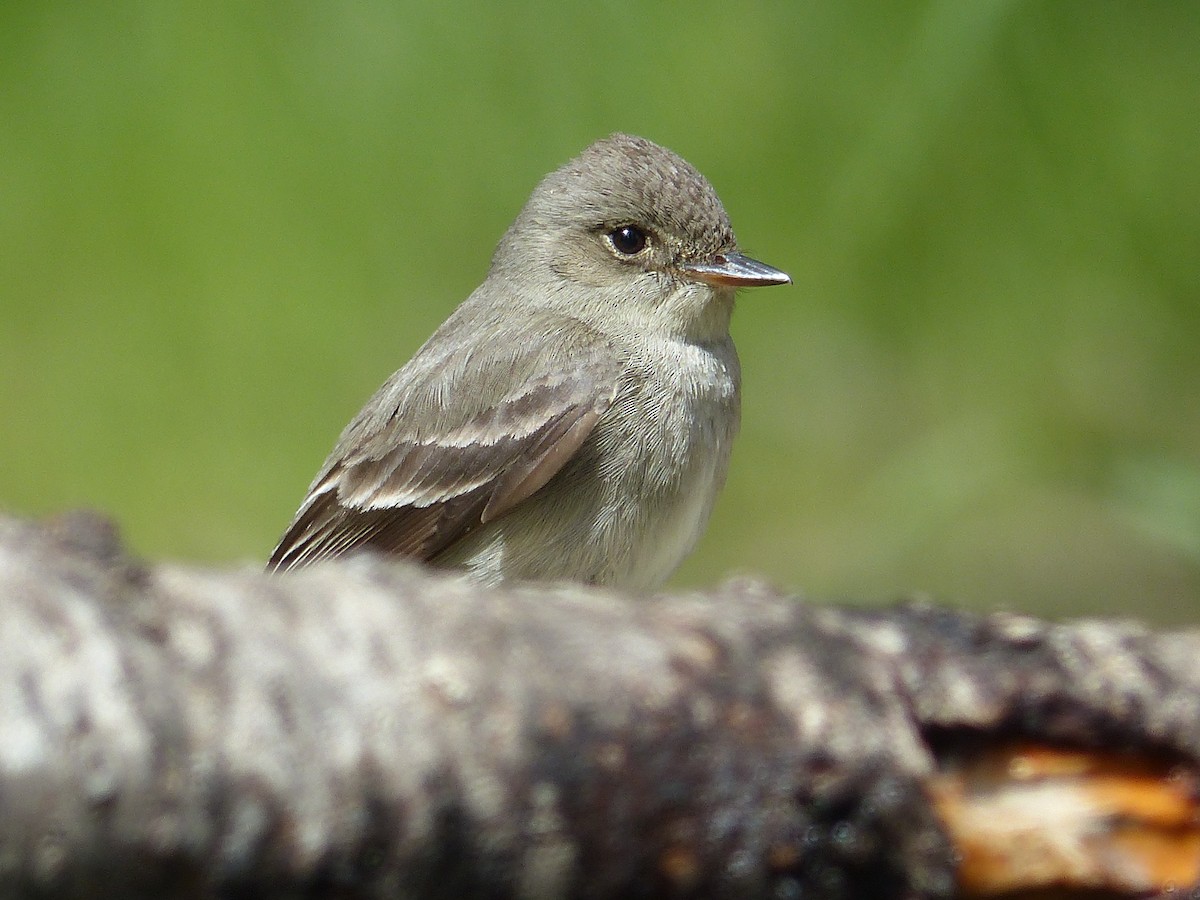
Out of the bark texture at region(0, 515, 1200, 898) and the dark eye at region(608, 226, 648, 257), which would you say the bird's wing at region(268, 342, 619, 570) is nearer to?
the dark eye at region(608, 226, 648, 257)

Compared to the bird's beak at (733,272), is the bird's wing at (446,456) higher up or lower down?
lower down

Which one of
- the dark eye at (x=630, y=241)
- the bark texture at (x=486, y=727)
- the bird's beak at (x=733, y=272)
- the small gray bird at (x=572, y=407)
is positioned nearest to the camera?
the bark texture at (x=486, y=727)

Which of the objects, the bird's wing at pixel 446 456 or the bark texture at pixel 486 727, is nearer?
the bark texture at pixel 486 727

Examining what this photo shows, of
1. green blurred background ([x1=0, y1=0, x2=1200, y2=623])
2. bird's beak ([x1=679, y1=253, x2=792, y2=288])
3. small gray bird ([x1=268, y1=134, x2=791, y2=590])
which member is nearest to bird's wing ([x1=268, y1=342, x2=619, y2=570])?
small gray bird ([x1=268, y1=134, x2=791, y2=590])

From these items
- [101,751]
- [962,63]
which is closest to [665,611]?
[101,751]

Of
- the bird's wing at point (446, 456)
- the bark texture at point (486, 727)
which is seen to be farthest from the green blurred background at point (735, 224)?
the bark texture at point (486, 727)

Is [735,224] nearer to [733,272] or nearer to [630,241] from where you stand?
[630,241]

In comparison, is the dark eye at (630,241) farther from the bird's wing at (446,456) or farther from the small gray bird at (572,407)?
the bird's wing at (446,456)

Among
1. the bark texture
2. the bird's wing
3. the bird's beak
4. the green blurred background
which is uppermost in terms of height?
the green blurred background

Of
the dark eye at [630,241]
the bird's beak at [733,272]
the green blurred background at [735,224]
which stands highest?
the green blurred background at [735,224]
